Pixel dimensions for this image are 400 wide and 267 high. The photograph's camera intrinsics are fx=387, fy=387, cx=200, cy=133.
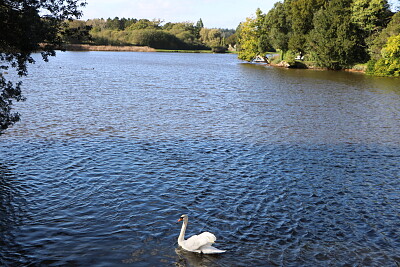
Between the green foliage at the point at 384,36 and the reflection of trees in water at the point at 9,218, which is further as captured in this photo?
the green foliage at the point at 384,36

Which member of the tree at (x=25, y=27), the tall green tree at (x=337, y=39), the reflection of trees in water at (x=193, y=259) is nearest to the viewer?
the reflection of trees in water at (x=193, y=259)

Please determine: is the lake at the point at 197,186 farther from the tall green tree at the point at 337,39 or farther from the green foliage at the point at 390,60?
the tall green tree at the point at 337,39

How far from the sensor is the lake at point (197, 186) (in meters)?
11.9

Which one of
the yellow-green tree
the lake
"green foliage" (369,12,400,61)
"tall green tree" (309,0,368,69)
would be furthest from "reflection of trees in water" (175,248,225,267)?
the yellow-green tree

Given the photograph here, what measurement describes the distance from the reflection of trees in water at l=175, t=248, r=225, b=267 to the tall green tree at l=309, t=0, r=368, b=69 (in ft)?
250

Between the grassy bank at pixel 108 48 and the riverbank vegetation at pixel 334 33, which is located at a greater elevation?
the riverbank vegetation at pixel 334 33

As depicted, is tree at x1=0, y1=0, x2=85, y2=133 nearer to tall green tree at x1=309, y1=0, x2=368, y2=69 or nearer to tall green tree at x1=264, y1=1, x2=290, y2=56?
tall green tree at x1=309, y1=0, x2=368, y2=69

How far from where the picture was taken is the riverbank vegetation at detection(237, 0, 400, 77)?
7244cm

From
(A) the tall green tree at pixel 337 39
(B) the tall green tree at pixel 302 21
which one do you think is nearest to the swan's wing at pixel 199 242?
(A) the tall green tree at pixel 337 39

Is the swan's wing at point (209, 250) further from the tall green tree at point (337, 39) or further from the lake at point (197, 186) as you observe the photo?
the tall green tree at point (337, 39)

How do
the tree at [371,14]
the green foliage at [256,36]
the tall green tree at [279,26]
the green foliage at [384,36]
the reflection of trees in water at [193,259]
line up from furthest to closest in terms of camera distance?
the green foliage at [256,36]
the tall green tree at [279,26]
the tree at [371,14]
the green foliage at [384,36]
the reflection of trees in water at [193,259]

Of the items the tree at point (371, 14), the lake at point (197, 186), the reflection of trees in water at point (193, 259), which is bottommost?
the reflection of trees in water at point (193, 259)

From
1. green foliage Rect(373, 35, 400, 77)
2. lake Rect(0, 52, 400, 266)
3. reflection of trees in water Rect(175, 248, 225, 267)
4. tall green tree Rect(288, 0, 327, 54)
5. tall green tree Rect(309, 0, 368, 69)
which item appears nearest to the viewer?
reflection of trees in water Rect(175, 248, 225, 267)

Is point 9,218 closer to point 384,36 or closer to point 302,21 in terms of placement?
point 384,36
